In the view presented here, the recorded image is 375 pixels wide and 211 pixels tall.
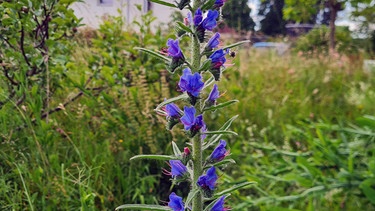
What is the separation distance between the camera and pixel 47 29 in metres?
2.33

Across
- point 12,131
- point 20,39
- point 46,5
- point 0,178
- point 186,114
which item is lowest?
point 0,178

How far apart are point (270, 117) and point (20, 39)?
190 centimetres

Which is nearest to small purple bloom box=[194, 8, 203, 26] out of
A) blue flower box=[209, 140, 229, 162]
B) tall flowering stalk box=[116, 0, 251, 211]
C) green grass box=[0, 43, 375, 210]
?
tall flowering stalk box=[116, 0, 251, 211]

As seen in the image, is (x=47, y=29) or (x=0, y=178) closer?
(x=0, y=178)

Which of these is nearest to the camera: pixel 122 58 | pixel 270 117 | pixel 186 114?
pixel 186 114

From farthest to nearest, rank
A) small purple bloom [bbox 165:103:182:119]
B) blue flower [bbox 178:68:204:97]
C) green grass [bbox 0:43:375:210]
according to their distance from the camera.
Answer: green grass [bbox 0:43:375:210], small purple bloom [bbox 165:103:182:119], blue flower [bbox 178:68:204:97]

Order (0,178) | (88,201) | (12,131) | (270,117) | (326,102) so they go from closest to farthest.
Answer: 1. (88,201)
2. (0,178)
3. (12,131)
4. (270,117)
5. (326,102)

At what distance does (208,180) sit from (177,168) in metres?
0.08

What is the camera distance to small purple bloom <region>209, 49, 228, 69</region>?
3.08 ft

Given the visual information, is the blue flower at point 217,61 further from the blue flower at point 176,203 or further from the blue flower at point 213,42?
the blue flower at point 176,203

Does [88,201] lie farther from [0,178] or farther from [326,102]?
[326,102]

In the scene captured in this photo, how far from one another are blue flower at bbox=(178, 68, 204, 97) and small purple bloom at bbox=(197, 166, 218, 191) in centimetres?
15

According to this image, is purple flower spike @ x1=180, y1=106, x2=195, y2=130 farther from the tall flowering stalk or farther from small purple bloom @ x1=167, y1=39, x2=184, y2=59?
small purple bloom @ x1=167, y1=39, x2=184, y2=59

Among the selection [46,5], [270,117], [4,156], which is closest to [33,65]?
[46,5]
